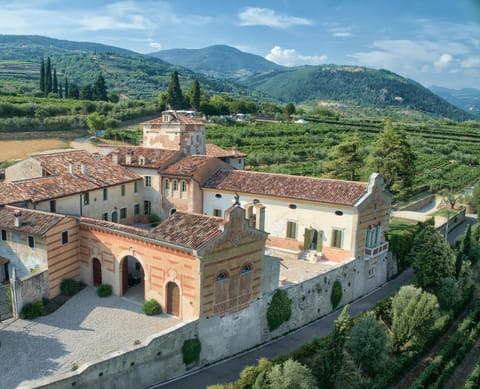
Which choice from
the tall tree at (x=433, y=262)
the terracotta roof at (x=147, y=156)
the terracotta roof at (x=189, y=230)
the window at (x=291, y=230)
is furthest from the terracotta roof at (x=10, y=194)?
the tall tree at (x=433, y=262)

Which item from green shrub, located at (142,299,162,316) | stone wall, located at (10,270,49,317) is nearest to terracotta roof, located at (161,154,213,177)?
green shrub, located at (142,299,162,316)

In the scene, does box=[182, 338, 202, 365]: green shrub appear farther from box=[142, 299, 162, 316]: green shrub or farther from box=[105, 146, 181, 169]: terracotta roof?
box=[105, 146, 181, 169]: terracotta roof

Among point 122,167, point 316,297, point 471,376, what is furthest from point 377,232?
point 122,167

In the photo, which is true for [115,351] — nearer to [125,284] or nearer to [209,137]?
[125,284]

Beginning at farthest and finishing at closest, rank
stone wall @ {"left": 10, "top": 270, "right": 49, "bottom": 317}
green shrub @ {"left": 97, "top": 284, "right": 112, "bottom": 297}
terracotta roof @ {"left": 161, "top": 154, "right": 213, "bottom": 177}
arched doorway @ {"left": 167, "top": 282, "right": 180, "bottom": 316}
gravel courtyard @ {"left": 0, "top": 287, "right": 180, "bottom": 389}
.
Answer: terracotta roof @ {"left": 161, "top": 154, "right": 213, "bottom": 177} → green shrub @ {"left": 97, "top": 284, "right": 112, "bottom": 297} → arched doorway @ {"left": 167, "top": 282, "right": 180, "bottom": 316} → stone wall @ {"left": 10, "top": 270, "right": 49, "bottom": 317} → gravel courtyard @ {"left": 0, "top": 287, "right": 180, "bottom": 389}

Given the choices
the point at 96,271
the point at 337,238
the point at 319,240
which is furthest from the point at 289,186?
the point at 96,271

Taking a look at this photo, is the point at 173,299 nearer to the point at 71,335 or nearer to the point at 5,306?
the point at 71,335
